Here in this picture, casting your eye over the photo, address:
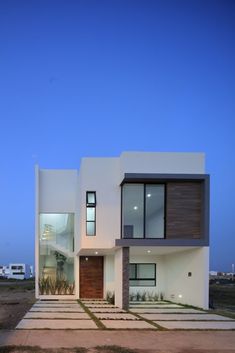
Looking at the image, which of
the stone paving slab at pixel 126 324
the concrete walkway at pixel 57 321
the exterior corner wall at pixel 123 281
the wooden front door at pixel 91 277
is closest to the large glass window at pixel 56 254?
the wooden front door at pixel 91 277

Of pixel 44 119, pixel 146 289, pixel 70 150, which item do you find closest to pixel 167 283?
pixel 146 289

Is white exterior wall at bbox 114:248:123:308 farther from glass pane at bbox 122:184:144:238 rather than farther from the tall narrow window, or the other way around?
the tall narrow window

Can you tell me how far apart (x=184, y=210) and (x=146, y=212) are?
1577 mm

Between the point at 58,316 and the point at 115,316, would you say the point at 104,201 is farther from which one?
the point at 58,316

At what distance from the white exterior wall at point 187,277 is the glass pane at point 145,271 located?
78 cm

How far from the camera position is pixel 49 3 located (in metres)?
12.4

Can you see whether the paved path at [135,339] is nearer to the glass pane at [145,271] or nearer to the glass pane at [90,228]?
the glass pane at [90,228]

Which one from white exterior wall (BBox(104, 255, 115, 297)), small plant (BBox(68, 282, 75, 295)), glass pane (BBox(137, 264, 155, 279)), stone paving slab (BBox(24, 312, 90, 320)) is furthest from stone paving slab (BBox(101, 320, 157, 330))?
small plant (BBox(68, 282, 75, 295))

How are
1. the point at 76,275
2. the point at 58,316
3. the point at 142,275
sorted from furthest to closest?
the point at 76,275, the point at 142,275, the point at 58,316

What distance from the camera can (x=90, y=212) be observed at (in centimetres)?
2133

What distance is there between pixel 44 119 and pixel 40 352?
18983 millimetres

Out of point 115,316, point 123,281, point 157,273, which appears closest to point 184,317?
point 115,316

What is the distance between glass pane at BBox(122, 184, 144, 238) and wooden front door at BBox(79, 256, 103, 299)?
5882mm

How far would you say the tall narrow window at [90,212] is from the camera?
834 inches
